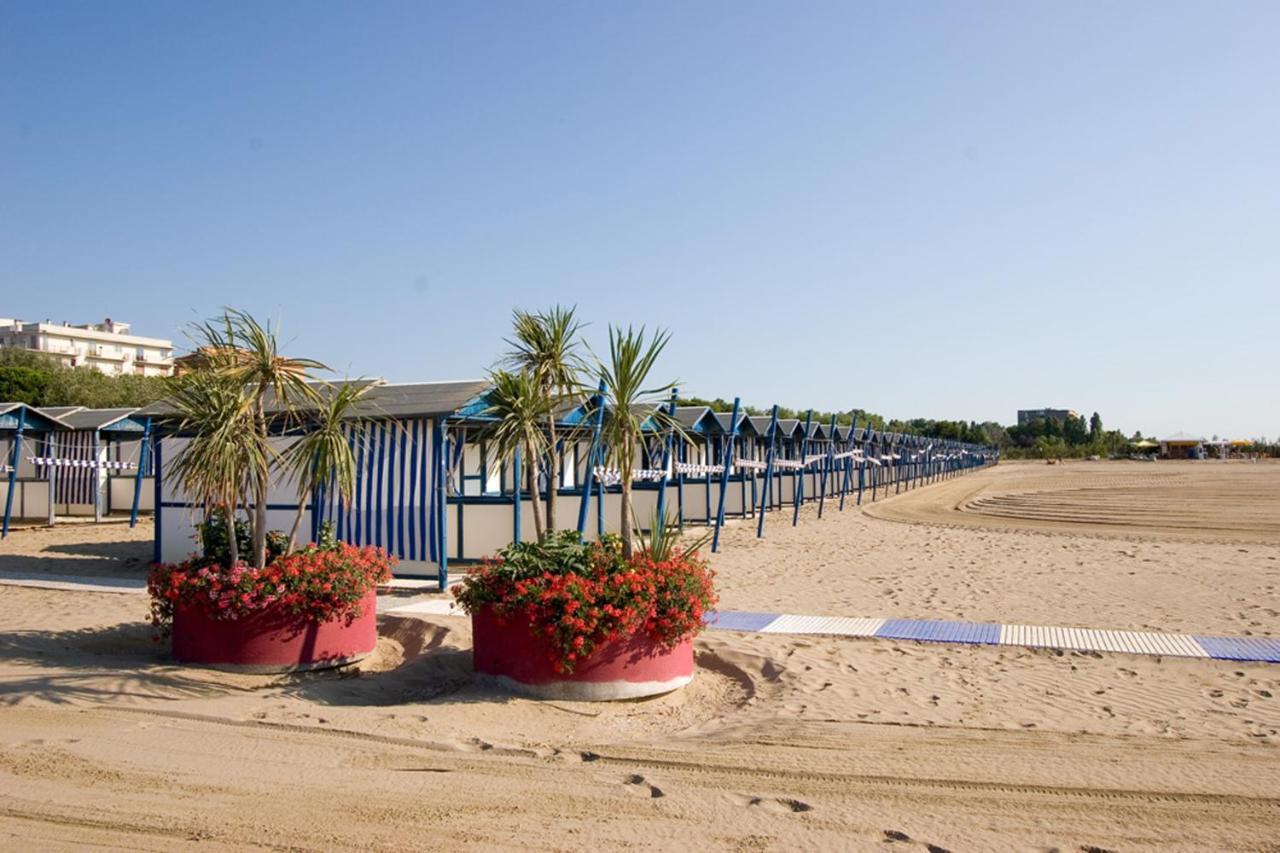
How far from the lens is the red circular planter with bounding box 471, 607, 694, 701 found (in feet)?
23.5

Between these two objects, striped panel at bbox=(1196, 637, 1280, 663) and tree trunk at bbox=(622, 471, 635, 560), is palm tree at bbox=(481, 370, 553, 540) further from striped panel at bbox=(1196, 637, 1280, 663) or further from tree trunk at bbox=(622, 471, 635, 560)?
striped panel at bbox=(1196, 637, 1280, 663)

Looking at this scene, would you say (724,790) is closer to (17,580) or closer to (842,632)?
(842,632)

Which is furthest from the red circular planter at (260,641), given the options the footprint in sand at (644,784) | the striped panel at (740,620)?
the footprint in sand at (644,784)

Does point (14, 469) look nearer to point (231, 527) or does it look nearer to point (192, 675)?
point (231, 527)

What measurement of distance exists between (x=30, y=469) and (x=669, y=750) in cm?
2411

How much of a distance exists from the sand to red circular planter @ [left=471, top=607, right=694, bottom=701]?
136 mm

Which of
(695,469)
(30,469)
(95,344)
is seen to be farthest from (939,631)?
(95,344)

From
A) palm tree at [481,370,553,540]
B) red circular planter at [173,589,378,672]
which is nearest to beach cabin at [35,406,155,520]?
red circular planter at [173,589,378,672]

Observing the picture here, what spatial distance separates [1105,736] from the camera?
19.9 ft

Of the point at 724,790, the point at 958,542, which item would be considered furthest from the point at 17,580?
the point at 958,542

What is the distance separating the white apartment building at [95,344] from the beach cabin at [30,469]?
2660 inches

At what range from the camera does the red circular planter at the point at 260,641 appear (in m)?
8.31

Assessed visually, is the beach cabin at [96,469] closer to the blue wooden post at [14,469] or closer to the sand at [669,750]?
the blue wooden post at [14,469]

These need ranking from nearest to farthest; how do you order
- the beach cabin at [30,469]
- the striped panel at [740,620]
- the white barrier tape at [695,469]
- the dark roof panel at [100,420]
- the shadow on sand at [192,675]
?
the shadow on sand at [192,675] → the striped panel at [740,620] → the white barrier tape at [695,469] → the beach cabin at [30,469] → the dark roof panel at [100,420]
